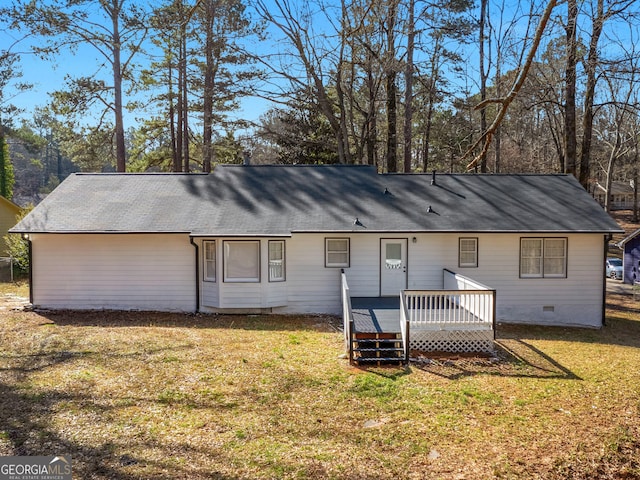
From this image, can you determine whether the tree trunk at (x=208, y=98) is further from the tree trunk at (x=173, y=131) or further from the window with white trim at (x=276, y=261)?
the window with white trim at (x=276, y=261)

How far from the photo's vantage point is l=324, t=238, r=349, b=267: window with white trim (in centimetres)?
1319

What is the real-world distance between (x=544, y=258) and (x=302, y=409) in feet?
32.4

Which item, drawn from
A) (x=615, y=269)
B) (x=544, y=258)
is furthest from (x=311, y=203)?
(x=615, y=269)

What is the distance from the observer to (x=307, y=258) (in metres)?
13.1

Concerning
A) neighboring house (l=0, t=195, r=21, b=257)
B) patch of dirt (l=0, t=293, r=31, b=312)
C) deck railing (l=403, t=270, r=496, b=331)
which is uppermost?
neighboring house (l=0, t=195, r=21, b=257)

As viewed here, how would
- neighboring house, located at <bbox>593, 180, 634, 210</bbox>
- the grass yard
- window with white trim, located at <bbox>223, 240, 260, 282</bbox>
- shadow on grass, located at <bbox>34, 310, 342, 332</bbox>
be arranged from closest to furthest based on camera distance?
the grass yard < shadow on grass, located at <bbox>34, 310, 342, 332</bbox> < window with white trim, located at <bbox>223, 240, 260, 282</bbox> < neighboring house, located at <bbox>593, 180, 634, 210</bbox>

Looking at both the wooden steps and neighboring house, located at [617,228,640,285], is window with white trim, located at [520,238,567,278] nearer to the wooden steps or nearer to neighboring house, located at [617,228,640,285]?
the wooden steps

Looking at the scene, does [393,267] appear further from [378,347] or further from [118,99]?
[118,99]

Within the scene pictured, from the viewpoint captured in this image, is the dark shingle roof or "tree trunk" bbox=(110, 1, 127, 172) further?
"tree trunk" bbox=(110, 1, 127, 172)

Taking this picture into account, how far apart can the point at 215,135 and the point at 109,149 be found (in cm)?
620

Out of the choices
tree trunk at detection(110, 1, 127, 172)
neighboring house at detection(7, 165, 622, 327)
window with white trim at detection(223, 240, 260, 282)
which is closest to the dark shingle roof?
neighboring house at detection(7, 165, 622, 327)

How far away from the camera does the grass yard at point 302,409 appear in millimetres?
5164

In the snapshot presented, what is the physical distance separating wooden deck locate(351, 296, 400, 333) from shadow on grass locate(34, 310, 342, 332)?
2.94ft

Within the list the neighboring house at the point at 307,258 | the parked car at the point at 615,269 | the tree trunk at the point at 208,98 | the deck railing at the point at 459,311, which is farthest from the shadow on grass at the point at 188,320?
the parked car at the point at 615,269
